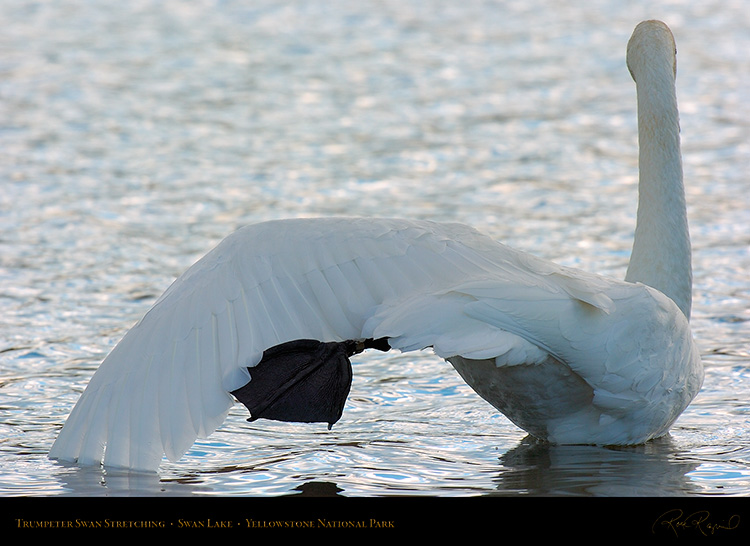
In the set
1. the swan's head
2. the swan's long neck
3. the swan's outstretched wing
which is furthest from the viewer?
the swan's head

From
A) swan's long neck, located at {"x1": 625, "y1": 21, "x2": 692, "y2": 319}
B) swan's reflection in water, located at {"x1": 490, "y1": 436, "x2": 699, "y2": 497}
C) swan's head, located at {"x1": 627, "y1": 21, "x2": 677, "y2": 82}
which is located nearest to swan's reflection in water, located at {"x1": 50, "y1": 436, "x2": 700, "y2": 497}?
swan's reflection in water, located at {"x1": 490, "y1": 436, "x2": 699, "y2": 497}

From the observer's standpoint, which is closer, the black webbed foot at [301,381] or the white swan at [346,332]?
the white swan at [346,332]

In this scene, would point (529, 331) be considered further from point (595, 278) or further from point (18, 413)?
point (18, 413)

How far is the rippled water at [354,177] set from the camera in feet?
17.7

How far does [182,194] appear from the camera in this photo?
10570 mm

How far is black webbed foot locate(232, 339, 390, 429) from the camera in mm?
4605

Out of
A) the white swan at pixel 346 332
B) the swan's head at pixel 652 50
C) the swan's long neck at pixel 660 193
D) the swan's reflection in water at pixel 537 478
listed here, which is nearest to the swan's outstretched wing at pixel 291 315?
the white swan at pixel 346 332

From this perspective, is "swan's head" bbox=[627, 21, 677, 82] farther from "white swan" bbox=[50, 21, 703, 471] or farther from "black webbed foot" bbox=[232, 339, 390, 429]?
"black webbed foot" bbox=[232, 339, 390, 429]
